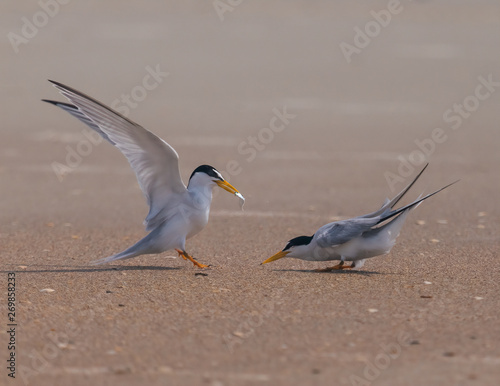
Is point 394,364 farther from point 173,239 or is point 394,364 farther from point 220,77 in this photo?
point 220,77

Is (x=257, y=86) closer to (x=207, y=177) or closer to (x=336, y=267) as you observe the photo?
(x=207, y=177)

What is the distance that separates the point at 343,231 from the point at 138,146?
1.47m

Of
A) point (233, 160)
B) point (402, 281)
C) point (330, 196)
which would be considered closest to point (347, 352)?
point (402, 281)

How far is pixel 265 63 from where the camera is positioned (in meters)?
20.3
